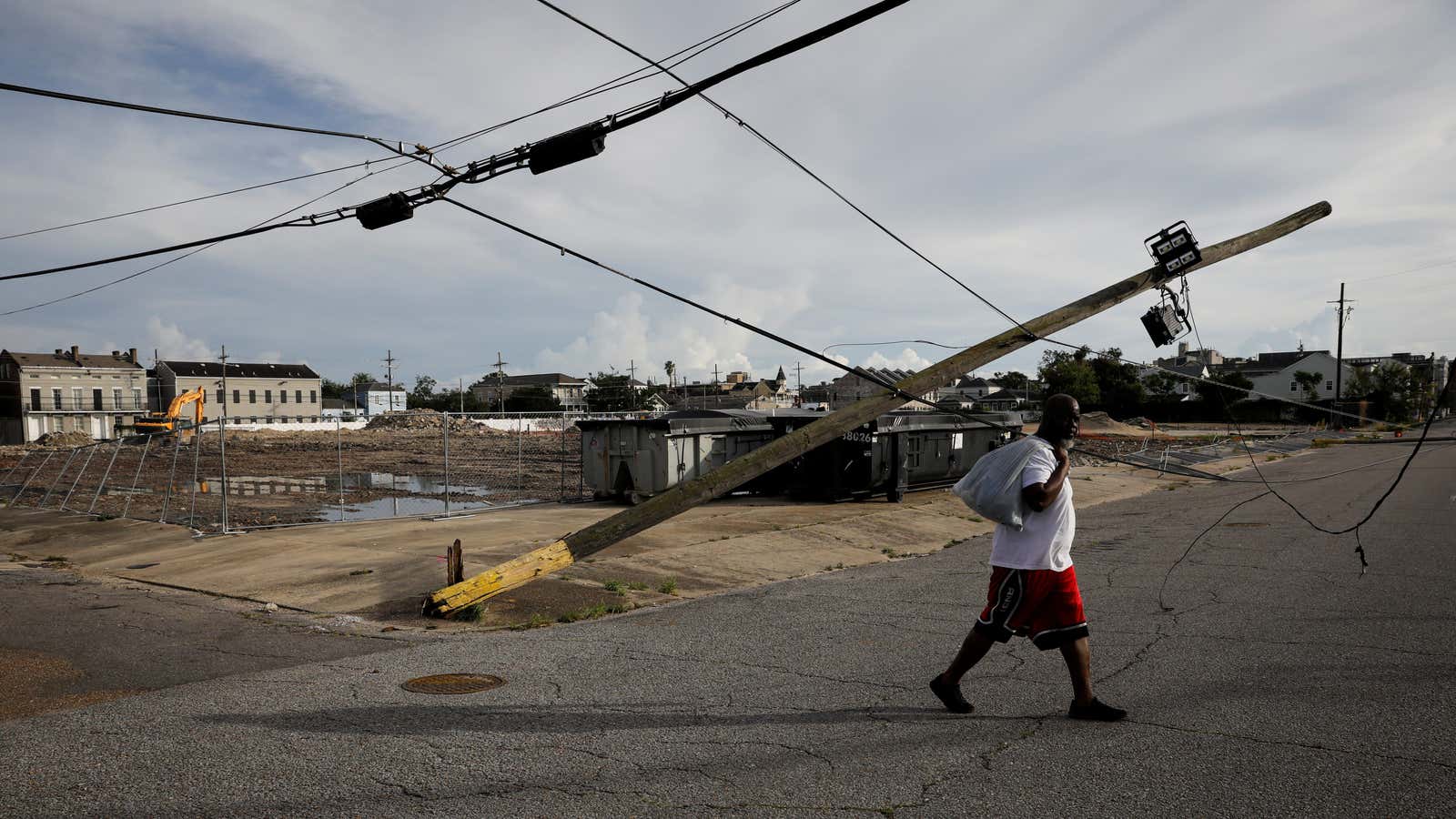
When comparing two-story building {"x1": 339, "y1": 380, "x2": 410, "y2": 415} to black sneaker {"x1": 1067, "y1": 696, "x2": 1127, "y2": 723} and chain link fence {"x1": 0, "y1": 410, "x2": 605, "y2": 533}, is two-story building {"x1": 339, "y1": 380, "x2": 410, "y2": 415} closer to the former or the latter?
chain link fence {"x1": 0, "y1": 410, "x2": 605, "y2": 533}

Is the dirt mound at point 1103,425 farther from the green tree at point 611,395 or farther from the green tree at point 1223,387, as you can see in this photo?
the green tree at point 611,395

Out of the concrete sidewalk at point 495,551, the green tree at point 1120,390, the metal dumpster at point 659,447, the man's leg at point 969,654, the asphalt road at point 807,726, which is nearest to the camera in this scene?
the asphalt road at point 807,726

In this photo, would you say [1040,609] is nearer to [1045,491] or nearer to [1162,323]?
[1045,491]

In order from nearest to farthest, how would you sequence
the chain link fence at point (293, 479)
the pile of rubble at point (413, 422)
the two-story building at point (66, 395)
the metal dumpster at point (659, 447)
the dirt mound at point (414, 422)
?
the metal dumpster at point (659, 447), the chain link fence at point (293, 479), the dirt mound at point (414, 422), the pile of rubble at point (413, 422), the two-story building at point (66, 395)

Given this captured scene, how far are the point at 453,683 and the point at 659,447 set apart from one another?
1180cm

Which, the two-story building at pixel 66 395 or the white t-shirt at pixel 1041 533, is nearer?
the white t-shirt at pixel 1041 533

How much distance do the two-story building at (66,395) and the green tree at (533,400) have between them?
36097 millimetres

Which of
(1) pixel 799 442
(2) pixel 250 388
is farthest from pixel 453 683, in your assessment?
(2) pixel 250 388

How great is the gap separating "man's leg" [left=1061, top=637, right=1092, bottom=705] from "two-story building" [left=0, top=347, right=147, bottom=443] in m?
75.0

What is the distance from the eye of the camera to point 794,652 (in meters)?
6.64

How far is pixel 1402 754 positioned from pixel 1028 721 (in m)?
1.68

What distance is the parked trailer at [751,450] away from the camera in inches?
704

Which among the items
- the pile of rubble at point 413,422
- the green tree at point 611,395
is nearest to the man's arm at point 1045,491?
the pile of rubble at point 413,422

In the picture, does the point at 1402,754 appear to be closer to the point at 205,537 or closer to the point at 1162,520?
the point at 1162,520
